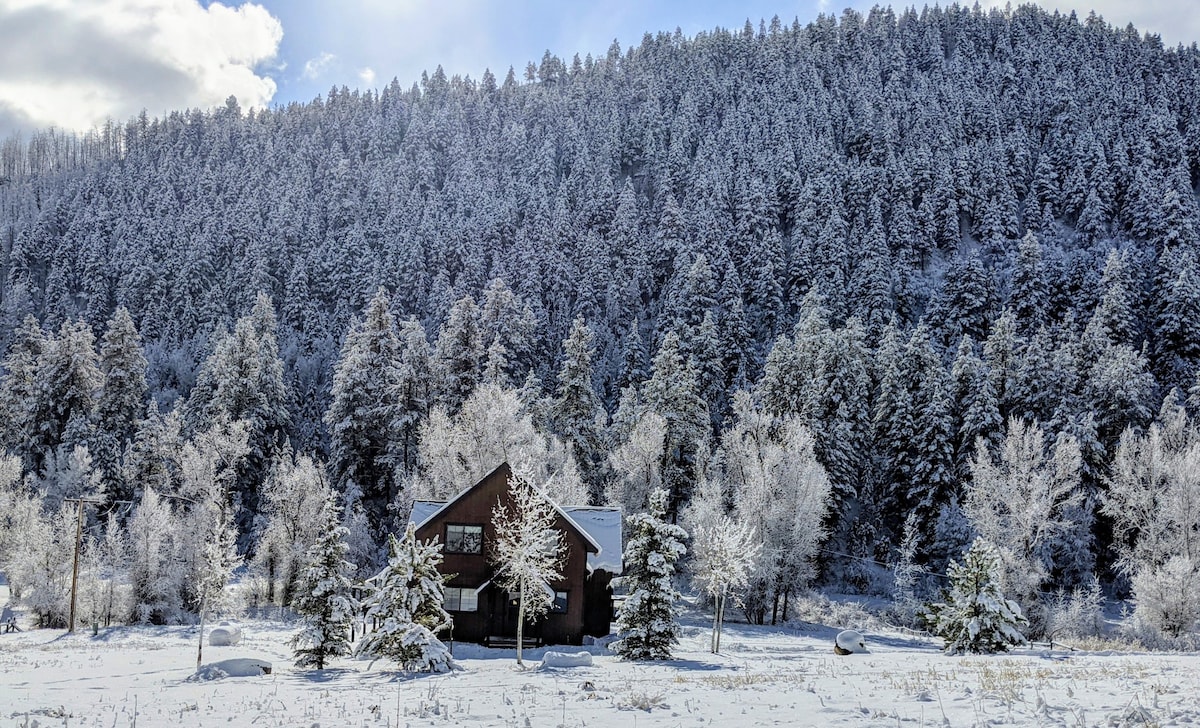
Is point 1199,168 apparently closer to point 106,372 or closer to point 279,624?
point 279,624

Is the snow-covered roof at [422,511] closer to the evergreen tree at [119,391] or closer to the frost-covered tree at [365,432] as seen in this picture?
the frost-covered tree at [365,432]

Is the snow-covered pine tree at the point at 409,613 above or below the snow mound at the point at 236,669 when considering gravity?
above

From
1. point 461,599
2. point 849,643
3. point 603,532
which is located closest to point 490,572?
point 461,599

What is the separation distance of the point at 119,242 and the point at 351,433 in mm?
78459

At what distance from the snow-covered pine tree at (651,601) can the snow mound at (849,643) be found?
27.4 feet

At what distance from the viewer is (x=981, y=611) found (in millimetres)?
30969

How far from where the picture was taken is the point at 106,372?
72.9 meters

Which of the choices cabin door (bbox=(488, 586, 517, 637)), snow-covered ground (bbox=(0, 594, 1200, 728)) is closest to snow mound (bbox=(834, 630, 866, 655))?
snow-covered ground (bbox=(0, 594, 1200, 728))

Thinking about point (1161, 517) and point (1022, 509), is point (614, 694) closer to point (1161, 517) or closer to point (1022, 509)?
point (1022, 509)

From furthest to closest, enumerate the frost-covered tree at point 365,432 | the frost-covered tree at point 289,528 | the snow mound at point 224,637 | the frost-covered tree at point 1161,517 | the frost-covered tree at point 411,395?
1. the frost-covered tree at point 365,432
2. the frost-covered tree at point 411,395
3. the frost-covered tree at point 289,528
4. the frost-covered tree at point 1161,517
5. the snow mound at point 224,637

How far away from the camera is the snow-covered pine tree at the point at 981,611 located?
30641 millimetres

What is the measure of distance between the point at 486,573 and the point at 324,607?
10677 mm

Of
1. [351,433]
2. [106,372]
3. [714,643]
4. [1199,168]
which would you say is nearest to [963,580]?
[714,643]

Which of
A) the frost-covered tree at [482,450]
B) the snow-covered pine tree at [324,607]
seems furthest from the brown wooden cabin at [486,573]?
the frost-covered tree at [482,450]
